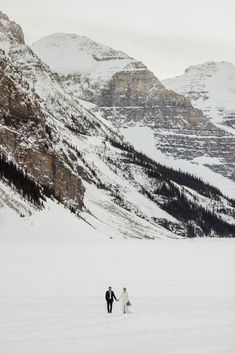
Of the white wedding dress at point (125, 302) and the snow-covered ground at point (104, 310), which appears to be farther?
the white wedding dress at point (125, 302)

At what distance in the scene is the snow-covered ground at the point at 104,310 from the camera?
23312 millimetres

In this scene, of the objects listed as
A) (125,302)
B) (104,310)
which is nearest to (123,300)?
(125,302)

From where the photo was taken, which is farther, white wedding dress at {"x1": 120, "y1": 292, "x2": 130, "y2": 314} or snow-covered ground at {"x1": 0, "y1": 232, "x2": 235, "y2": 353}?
white wedding dress at {"x1": 120, "y1": 292, "x2": 130, "y2": 314}

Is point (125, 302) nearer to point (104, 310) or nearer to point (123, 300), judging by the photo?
point (123, 300)

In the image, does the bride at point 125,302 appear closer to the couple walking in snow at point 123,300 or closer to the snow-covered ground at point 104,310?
the couple walking in snow at point 123,300

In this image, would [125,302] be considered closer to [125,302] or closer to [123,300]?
[125,302]

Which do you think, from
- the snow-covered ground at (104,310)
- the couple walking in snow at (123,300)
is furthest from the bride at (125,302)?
the snow-covered ground at (104,310)

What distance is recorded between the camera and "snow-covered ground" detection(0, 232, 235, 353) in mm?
23312

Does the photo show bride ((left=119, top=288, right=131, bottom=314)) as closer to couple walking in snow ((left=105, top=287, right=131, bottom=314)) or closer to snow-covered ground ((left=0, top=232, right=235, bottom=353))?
couple walking in snow ((left=105, top=287, right=131, bottom=314))

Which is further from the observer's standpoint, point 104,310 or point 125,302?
point 104,310

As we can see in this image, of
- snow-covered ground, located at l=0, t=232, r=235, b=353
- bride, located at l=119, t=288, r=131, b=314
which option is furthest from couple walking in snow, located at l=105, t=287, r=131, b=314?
snow-covered ground, located at l=0, t=232, r=235, b=353

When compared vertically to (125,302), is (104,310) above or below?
below

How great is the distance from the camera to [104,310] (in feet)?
101

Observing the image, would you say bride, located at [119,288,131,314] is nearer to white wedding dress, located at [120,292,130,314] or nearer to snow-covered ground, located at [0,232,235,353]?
white wedding dress, located at [120,292,130,314]
